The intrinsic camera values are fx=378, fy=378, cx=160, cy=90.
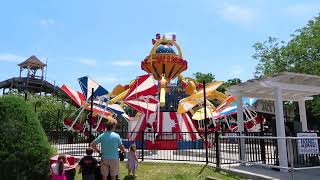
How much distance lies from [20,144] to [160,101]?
1506 centimetres

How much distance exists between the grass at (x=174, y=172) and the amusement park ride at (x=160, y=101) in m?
6.49

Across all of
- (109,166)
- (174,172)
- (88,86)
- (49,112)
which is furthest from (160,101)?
(49,112)

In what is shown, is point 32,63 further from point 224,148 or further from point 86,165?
point 86,165

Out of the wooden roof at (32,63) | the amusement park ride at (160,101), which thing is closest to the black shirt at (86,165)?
the amusement park ride at (160,101)

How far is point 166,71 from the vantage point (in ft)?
82.2

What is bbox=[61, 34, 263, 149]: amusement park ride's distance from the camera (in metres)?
20.7

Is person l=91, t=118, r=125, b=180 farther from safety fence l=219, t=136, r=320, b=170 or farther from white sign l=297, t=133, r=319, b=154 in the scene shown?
white sign l=297, t=133, r=319, b=154

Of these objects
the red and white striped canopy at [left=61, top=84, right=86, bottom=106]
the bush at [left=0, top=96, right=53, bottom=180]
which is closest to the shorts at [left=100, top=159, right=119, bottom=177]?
the bush at [left=0, top=96, right=53, bottom=180]

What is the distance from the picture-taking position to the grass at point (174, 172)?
11453 mm

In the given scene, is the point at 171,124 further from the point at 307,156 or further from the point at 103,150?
the point at 103,150

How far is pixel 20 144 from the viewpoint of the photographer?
840cm

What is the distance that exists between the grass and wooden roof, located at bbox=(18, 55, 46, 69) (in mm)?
45457

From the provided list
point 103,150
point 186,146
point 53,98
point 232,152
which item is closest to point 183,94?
point 186,146

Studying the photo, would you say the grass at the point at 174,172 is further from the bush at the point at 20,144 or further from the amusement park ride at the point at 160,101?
the amusement park ride at the point at 160,101
